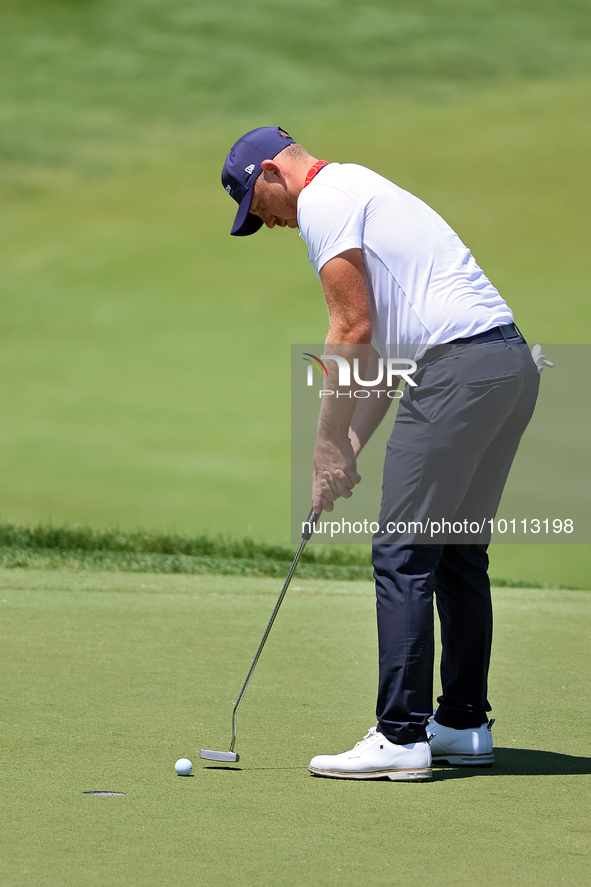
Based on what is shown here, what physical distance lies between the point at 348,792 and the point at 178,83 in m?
6.42

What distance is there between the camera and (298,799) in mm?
1828

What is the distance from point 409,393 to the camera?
2.16 m

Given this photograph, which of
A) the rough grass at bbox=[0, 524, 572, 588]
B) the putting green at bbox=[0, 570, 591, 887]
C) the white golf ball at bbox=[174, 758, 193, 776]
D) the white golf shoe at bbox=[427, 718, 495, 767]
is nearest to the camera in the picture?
the putting green at bbox=[0, 570, 591, 887]

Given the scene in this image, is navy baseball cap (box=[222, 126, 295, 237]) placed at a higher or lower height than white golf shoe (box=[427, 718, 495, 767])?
higher

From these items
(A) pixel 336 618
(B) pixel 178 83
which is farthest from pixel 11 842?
(B) pixel 178 83

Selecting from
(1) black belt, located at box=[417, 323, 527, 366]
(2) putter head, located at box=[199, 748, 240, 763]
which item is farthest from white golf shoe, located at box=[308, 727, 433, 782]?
(1) black belt, located at box=[417, 323, 527, 366]

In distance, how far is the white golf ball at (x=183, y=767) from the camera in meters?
1.97

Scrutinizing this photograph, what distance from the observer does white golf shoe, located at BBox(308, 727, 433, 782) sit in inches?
80.6

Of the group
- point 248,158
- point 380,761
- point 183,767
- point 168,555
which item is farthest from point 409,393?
point 168,555

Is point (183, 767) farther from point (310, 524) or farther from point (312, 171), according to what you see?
point (312, 171)

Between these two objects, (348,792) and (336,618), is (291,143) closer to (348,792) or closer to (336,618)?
(348,792)

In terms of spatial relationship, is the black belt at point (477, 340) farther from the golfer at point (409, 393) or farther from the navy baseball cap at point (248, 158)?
the navy baseball cap at point (248, 158)

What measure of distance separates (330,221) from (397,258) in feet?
0.51

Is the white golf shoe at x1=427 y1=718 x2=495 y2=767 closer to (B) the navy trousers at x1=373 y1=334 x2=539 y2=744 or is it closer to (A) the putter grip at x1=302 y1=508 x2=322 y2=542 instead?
(B) the navy trousers at x1=373 y1=334 x2=539 y2=744
